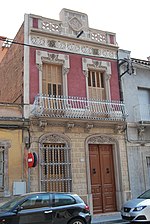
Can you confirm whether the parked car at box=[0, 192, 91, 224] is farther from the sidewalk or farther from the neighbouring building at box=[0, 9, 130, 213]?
the neighbouring building at box=[0, 9, 130, 213]

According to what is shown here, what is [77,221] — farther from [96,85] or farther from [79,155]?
[96,85]

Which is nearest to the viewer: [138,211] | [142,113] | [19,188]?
[138,211]

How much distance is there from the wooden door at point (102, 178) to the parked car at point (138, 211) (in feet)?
9.00

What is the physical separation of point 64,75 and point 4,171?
533 cm

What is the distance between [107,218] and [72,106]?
16.9 ft

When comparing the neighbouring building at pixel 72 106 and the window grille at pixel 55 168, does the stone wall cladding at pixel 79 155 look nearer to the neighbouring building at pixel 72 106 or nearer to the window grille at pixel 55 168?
the neighbouring building at pixel 72 106


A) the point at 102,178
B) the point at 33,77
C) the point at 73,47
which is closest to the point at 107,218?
the point at 102,178

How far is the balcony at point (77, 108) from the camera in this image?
40.2ft

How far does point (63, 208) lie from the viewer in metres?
8.40

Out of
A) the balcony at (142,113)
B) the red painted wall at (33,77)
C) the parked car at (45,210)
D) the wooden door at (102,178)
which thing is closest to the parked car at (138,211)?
the parked car at (45,210)

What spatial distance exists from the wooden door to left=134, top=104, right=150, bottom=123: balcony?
7.38ft

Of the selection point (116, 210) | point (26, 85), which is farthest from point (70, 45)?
point (116, 210)

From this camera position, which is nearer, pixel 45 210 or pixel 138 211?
pixel 45 210

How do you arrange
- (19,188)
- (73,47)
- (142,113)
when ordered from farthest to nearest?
(142,113) < (73,47) < (19,188)
